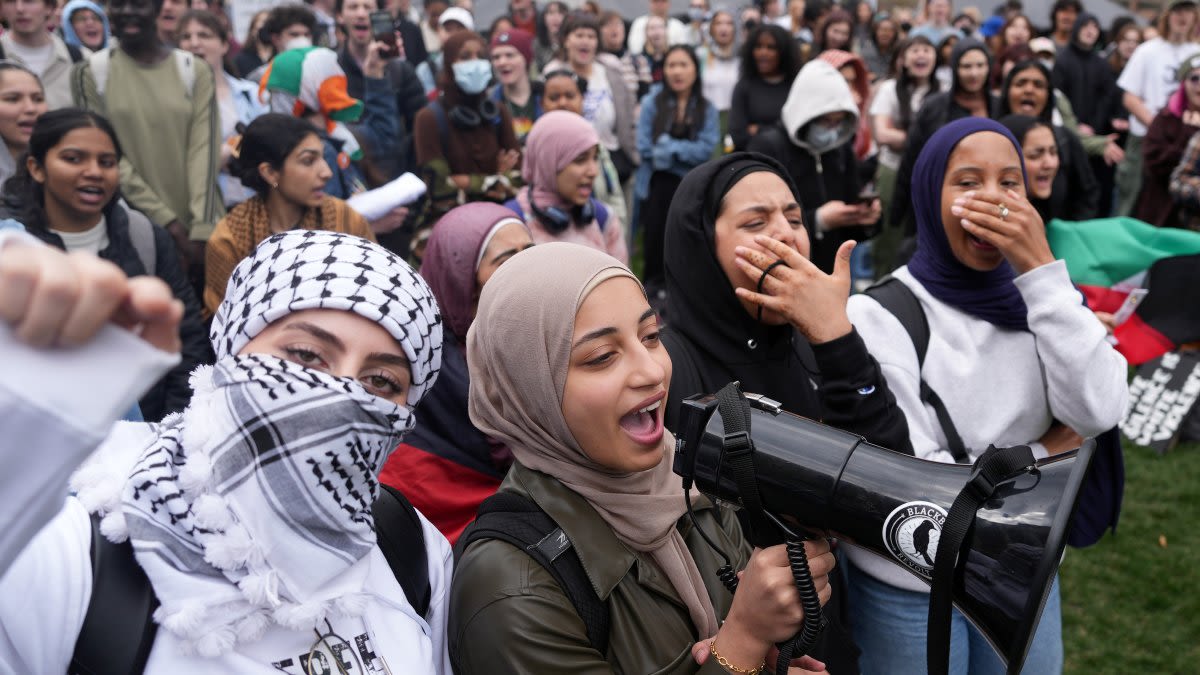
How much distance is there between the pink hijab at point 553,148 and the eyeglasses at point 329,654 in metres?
3.46

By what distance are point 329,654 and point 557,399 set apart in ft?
1.86

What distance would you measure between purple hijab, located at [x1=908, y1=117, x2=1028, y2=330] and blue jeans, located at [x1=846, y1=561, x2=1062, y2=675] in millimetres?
704

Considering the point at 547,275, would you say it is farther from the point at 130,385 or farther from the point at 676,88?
the point at 676,88

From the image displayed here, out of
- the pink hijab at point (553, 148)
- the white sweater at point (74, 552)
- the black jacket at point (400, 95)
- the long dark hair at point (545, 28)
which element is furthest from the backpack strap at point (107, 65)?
the long dark hair at point (545, 28)

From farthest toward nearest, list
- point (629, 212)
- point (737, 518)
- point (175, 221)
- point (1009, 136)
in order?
point (629, 212) → point (175, 221) → point (1009, 136) → point (737, 518)

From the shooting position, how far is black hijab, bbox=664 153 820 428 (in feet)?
7.86

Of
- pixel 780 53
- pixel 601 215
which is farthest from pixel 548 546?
pixel 780 53

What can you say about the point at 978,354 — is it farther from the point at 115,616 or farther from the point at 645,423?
the point at 115,616

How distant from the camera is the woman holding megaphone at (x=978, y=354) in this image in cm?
235

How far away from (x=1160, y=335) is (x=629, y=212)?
15.2 ft

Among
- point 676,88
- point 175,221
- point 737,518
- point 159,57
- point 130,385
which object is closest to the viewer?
point 130,385

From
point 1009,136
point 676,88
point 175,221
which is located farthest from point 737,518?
point 676,88

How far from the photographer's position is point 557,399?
68.1 inches

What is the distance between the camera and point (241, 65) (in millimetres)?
8102
